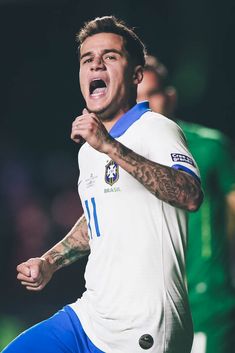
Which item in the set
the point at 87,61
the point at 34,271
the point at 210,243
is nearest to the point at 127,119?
the point at 87,61

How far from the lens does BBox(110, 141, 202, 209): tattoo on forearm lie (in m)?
3.65

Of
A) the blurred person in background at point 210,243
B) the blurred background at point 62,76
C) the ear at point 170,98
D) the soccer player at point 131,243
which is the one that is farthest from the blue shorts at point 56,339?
the blurred background at point 62,76

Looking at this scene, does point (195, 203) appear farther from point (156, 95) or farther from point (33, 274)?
point (156, 95)

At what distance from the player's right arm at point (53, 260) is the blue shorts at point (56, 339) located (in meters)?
0.20

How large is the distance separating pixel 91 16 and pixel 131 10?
550 millimetres

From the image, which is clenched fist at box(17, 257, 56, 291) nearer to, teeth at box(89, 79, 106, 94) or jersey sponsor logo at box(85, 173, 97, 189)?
jersey sponsor logo at box(85, 173, 97, 189)

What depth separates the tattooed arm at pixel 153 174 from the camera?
362 centimetres

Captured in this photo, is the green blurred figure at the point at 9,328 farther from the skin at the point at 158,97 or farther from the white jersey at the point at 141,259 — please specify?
the white jersey at the point at 141,259

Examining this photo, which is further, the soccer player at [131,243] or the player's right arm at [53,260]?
the player's right arm at [53,260]

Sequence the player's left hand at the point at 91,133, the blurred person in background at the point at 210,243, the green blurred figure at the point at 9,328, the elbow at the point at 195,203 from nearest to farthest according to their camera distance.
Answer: the player's left hand at the point at 91,133 < the elbow at the point at 195,203 < the blurred person in background at the point at 210,243 < the green blurred figure at the point at 9,328

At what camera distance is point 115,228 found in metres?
3.93

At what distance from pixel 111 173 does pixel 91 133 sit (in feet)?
1.52

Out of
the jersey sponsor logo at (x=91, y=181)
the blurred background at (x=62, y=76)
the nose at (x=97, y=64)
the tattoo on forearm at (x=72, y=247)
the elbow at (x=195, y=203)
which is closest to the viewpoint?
the elbow at (x=195, y=203)

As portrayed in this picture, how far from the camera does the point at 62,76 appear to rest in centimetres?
1269
